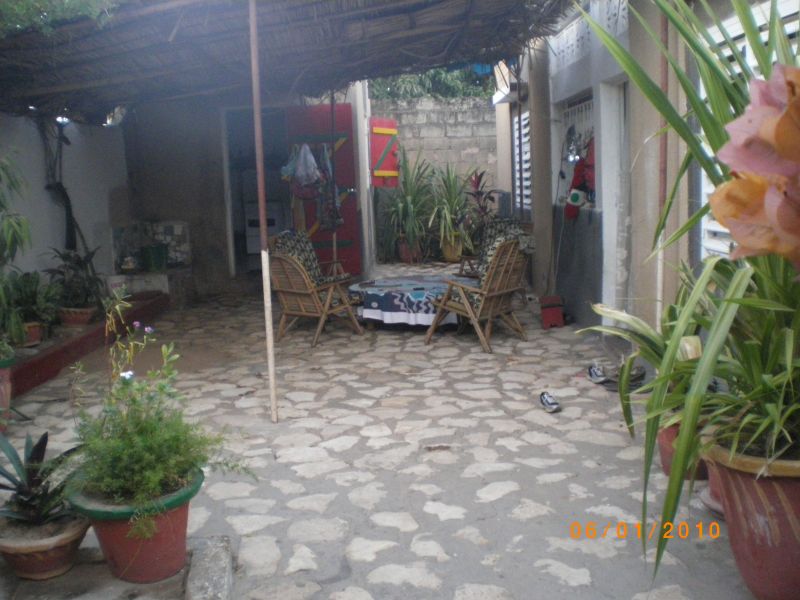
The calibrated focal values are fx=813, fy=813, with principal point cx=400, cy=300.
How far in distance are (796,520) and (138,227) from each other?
28.1 feet

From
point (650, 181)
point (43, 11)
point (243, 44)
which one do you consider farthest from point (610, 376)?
point (43, 11)

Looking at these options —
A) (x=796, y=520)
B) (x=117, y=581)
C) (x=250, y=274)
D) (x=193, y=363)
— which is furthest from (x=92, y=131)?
(x=796, y=520)

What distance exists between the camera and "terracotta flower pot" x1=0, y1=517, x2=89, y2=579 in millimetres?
2678

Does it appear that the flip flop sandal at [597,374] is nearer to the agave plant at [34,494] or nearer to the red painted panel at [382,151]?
the agave plant at [34,494]

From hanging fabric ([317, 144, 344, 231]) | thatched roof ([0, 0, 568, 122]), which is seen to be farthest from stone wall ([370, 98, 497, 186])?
thatched roof ([0, 0, 568, 122])

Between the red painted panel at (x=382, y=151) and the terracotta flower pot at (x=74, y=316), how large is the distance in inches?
234

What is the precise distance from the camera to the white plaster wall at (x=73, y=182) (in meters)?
6.85

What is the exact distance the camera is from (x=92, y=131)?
340 inches

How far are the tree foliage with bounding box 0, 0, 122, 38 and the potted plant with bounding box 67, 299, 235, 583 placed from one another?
2.37 metres

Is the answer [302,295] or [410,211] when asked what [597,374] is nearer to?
[302,295]

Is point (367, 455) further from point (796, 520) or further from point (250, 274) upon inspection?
point (250, 274)

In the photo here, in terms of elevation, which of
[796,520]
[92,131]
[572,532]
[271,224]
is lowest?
[572,532]

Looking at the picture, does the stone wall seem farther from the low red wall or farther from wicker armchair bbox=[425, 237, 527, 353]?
wicker armchair bbox=[425, 237, 527, 353]

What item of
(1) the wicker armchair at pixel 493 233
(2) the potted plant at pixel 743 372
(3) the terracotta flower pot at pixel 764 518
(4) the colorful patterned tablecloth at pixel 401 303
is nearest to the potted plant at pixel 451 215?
(1) the wicker armchair at pixel 493 233
